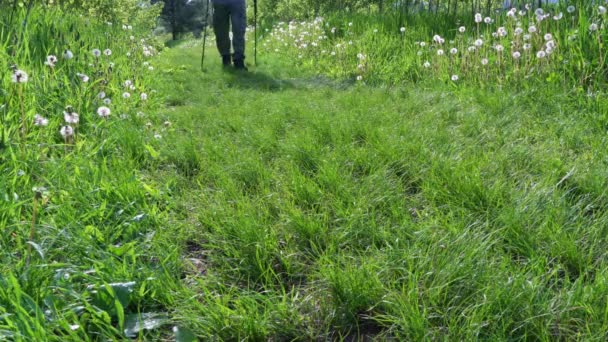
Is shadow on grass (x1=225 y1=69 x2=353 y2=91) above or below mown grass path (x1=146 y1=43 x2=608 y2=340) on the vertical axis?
above

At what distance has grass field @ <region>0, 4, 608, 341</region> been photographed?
5.24 feet

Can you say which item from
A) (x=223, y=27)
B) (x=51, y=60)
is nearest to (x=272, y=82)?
(x=223, y=27)

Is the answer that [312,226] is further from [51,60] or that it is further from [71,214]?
[51,60]

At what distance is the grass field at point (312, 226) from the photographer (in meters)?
1.60

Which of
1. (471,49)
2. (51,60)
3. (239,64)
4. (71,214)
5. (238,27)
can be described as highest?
(238,27)

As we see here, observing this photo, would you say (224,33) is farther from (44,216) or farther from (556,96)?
(44,216)

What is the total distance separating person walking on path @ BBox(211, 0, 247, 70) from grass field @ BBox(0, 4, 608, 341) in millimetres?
3795

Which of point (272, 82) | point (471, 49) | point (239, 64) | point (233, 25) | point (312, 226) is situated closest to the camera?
point (312, 226)

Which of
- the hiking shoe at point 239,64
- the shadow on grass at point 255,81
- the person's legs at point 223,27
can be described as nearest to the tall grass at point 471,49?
the shadow on grass at point 255,81

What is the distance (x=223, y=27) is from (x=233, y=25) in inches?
10.1

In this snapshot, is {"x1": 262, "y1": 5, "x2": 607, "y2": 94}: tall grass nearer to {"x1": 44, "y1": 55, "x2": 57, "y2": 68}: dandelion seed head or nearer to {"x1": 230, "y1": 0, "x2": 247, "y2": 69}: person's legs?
{"x1": 230, "y1": 0, "x2": 247, "y2": 69}: person's legs

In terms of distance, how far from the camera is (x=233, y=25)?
738cm

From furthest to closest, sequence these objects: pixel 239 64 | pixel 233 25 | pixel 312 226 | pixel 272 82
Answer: pixel 239 64 → pixel 233 25 → pixel 272 82 → pixel 312 226

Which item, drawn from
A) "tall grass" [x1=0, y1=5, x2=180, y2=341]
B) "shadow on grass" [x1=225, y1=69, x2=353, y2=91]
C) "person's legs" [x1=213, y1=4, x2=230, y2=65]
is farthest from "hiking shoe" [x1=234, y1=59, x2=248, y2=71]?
"tall grass" [x1=0, y1=5, x2=180, y2=341]
